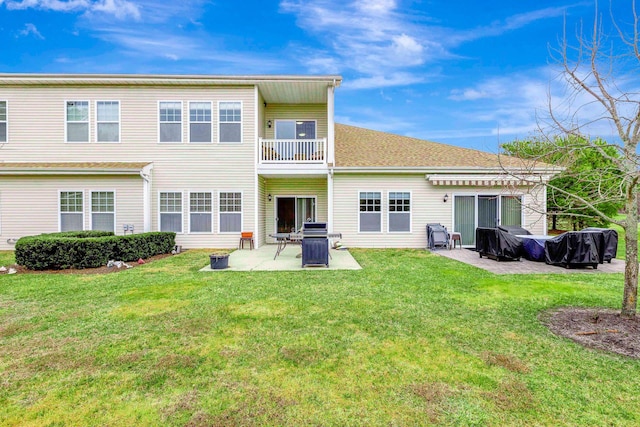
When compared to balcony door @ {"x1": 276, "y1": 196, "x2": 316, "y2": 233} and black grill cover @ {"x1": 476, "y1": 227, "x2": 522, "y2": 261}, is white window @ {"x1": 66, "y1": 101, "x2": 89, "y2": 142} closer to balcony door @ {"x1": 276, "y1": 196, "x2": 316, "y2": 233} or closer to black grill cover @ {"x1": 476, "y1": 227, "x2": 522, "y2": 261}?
balcony door @ {"x1": 276, "y1": 196, "x2": 316, "y2": 233}

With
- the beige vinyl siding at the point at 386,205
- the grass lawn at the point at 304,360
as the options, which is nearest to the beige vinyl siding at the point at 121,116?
the beige vinyl siding at the point at 386,205

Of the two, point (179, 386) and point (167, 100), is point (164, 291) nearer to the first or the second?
point (179, 386)

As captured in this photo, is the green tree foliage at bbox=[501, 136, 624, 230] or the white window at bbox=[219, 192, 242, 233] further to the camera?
the white window at bbox=[219, 192, 242, 233]

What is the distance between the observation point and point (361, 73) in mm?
27781

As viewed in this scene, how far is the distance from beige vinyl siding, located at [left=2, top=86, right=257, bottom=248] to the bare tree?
10.3 meters

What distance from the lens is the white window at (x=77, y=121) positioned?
12508 millimetres

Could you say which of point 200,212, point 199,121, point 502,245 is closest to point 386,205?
point 502,245

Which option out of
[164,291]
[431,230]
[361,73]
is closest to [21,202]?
[164,291]

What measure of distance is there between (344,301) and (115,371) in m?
3.40

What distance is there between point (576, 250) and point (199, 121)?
13.2 meters

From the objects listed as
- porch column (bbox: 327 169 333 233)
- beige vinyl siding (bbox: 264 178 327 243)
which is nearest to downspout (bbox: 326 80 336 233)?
porch column (bbox: 327 169 333 233)

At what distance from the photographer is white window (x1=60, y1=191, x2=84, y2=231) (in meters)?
12.0

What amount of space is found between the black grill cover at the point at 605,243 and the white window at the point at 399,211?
18.7 feet

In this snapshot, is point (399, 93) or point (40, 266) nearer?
point (40, 266)
